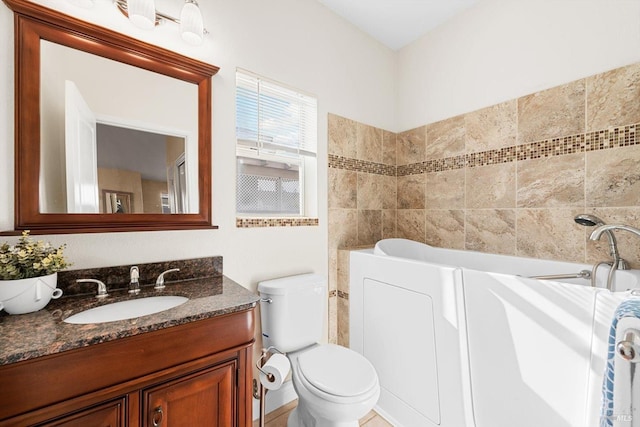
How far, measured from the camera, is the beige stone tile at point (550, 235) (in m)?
1.63

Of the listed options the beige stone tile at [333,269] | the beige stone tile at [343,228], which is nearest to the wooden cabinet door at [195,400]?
the beige stone tile at [333,269]

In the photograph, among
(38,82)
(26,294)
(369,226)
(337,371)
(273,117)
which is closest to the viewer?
(26,294)

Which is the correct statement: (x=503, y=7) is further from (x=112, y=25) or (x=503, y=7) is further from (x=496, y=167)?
(x=112, y=25)

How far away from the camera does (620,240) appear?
148 centimetres

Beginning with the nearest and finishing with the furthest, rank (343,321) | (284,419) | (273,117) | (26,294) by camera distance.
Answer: (26,294) → (284,419) → (273,117) → (343,321)

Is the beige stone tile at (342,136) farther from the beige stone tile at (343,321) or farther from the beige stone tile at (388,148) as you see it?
the beige stone tile at (343,321)

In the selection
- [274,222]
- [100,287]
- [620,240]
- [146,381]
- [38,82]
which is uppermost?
[38,82]

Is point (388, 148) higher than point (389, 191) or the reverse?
higher

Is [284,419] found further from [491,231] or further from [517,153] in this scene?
[517,153]

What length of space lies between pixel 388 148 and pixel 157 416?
2371mm

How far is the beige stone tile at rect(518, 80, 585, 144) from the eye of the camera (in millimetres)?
1613

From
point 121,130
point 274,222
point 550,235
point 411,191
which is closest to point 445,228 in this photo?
point 411,191

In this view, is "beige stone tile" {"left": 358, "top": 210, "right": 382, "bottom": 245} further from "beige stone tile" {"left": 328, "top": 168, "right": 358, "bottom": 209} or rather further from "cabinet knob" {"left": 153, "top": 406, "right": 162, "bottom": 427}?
"cabinet knob" {"left": 153, "top": 406, "right": 162, "bottom": 427}

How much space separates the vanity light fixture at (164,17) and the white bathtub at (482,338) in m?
1.57
